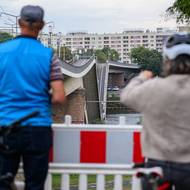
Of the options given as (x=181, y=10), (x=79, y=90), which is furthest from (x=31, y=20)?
(x=79, y=90)

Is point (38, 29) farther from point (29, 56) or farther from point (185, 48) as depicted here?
point (185, 48)

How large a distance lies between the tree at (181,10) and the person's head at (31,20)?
2481 centimetres

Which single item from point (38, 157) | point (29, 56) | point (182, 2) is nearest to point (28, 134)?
point (38, 157)

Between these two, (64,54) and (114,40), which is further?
(114,40)

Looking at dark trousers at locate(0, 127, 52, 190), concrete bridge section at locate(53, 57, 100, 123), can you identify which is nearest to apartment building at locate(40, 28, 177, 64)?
concrete bridge section at locate(53, 57, 100, 123)

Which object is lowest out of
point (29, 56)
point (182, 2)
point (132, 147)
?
point (132, 147)

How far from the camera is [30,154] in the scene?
388 cm

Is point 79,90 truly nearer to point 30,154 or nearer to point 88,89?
point 88,89

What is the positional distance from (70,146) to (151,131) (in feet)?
4.75

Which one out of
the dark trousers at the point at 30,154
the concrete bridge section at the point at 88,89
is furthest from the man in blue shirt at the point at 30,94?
the concrete bridge section at the point at 88,89

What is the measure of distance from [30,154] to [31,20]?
93 cm

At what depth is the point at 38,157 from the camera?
12.8 ft

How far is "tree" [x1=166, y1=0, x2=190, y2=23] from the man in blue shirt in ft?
81.6

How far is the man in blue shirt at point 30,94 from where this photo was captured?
389cm
